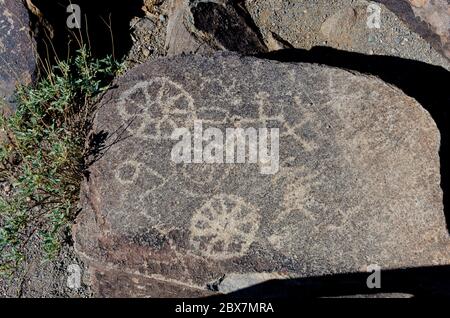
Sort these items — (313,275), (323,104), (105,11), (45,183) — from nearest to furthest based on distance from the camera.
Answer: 1. (313,275)
2. (323,104)
3. (45,183)
4. (105,11)

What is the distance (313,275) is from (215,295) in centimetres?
48

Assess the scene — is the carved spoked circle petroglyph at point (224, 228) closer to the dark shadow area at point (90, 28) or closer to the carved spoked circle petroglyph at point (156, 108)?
the carved spoked circle petroglyph at point (156, 108)

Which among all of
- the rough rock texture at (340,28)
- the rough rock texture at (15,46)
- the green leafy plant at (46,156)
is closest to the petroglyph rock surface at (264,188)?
the green leafy plant at (46,156)

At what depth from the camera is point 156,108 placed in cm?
296

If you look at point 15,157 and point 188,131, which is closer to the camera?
point 188,131

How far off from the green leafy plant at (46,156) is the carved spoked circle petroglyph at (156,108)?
274 millimetres

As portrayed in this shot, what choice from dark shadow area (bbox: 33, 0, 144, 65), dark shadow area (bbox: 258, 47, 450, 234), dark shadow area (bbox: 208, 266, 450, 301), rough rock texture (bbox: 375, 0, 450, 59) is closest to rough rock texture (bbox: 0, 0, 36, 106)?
dark shadow area (bbox: 33, 0, 144, 65)

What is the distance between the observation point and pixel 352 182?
2.74 m

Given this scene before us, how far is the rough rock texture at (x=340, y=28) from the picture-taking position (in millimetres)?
3619

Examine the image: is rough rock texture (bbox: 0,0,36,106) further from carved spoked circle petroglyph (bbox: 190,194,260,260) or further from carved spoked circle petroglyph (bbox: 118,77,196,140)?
carved spoked circle petroglyph (bbox: 190,194,260,260)

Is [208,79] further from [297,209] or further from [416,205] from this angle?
[416,205]

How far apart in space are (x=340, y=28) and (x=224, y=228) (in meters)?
1.56

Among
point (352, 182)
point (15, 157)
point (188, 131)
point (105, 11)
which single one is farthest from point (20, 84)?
point (352, 182)

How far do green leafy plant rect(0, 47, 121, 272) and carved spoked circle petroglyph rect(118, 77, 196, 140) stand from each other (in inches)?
10.8
